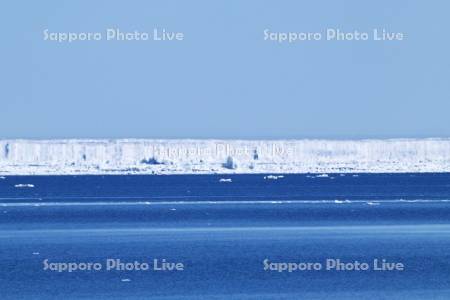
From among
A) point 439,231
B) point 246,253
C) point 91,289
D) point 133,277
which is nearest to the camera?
point 91,289

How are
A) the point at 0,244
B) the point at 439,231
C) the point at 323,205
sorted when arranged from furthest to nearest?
the point at 323,205 < the point at 439,231 < the point at 0,244

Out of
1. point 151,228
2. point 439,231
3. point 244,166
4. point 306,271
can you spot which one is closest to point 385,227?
point 439,231

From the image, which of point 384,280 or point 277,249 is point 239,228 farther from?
point 384,280

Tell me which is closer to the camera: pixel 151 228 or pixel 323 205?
pixel 151 228

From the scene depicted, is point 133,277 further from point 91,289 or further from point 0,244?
point 0,244

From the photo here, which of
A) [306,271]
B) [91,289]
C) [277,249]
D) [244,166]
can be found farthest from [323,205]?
[244,166]

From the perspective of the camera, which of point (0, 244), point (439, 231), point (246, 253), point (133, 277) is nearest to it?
point (133, 277)
